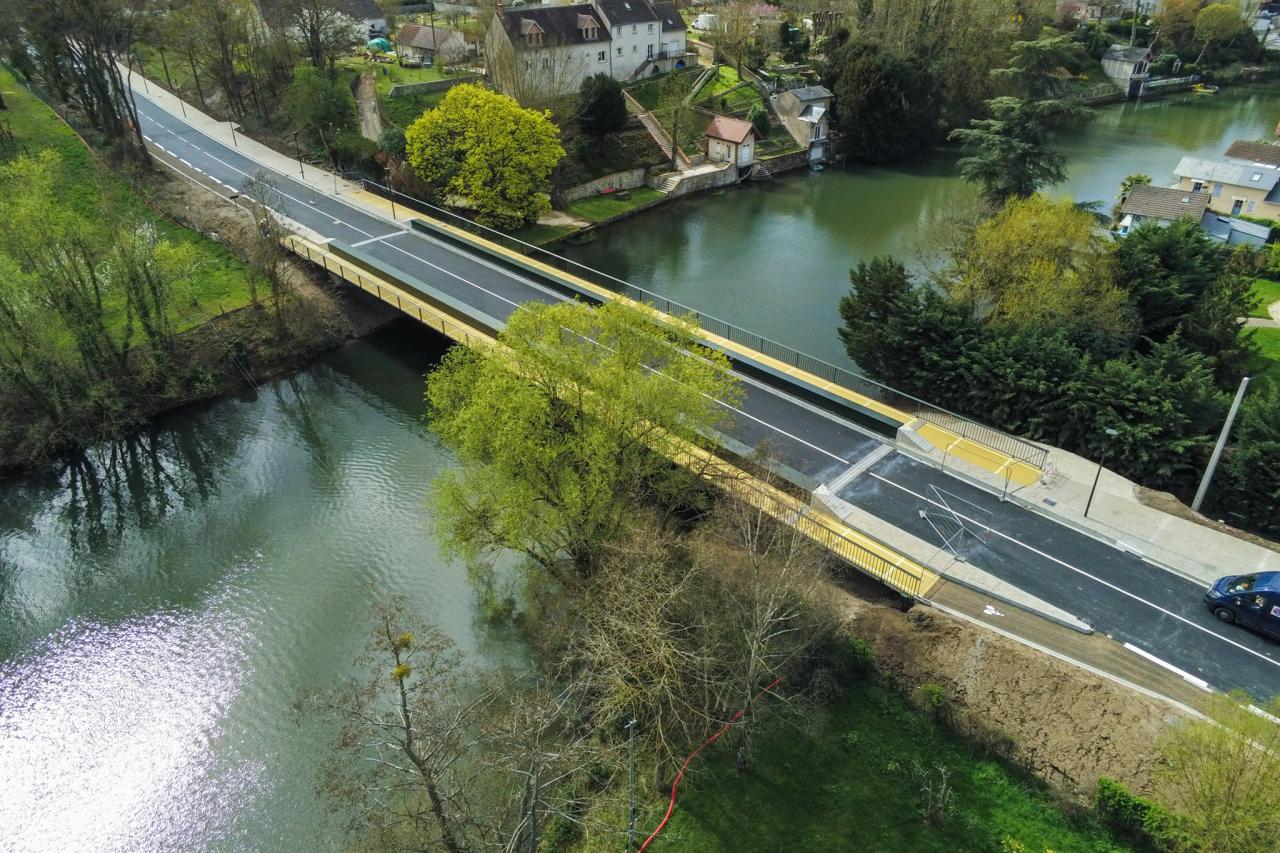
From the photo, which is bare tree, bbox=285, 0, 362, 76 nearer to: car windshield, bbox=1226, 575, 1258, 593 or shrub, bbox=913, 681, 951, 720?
shrub, bbox=913, 681, 951, 720

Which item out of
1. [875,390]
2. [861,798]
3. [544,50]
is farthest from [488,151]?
[861,798]

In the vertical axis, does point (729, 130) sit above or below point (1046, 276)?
below

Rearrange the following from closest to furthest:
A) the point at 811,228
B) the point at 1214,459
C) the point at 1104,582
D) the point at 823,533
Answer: the point at 1104,582
the point at 823,533
the point at 1214,459
the point at 811,228

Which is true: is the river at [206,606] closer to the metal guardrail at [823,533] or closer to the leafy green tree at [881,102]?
the metal guardrail at [823,533]

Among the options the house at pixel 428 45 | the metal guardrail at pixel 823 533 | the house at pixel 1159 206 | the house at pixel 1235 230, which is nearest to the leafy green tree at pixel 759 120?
the house at pixel 428 45

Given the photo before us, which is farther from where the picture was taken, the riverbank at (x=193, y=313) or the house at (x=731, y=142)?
the house at (x=731, y=142)

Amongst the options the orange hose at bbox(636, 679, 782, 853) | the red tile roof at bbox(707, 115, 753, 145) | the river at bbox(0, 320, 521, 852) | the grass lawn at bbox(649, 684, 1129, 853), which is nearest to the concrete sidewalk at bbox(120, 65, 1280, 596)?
the grass lawn at bbox(649, 684, 1129, 853)

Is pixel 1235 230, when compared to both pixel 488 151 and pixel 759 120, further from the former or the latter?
pixel 488 151
